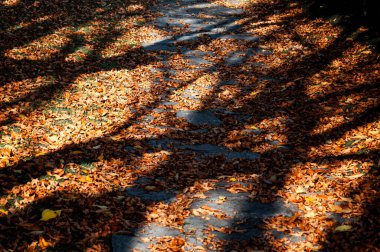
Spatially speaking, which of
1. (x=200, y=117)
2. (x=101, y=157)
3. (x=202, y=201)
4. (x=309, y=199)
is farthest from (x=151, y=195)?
(x=200, y=117)

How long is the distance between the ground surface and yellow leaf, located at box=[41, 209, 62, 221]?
0.02m

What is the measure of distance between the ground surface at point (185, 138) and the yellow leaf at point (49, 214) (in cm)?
2

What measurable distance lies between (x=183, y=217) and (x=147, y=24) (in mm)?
12010

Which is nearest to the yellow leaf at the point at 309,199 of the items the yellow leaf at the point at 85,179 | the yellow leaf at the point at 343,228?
the yellow leaf at the point at 343,228

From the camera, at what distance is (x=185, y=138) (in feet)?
24.8

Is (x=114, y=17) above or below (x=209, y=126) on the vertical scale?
above

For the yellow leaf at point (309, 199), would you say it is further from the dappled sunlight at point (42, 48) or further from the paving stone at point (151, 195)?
the dappled sunlight at point (42, 48)

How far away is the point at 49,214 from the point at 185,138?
3437 mm

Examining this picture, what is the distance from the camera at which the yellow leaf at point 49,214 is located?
4721 mm

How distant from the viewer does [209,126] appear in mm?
8188

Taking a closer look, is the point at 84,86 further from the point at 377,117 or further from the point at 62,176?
the point at 377,117

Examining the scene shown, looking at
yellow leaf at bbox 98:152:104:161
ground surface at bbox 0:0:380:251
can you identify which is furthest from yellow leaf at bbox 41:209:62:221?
yellow leaf at bbox 98:152:104:161

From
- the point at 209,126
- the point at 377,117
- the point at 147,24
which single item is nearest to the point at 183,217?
the point at 209,126

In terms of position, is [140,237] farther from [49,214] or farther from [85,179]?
[85,179]
